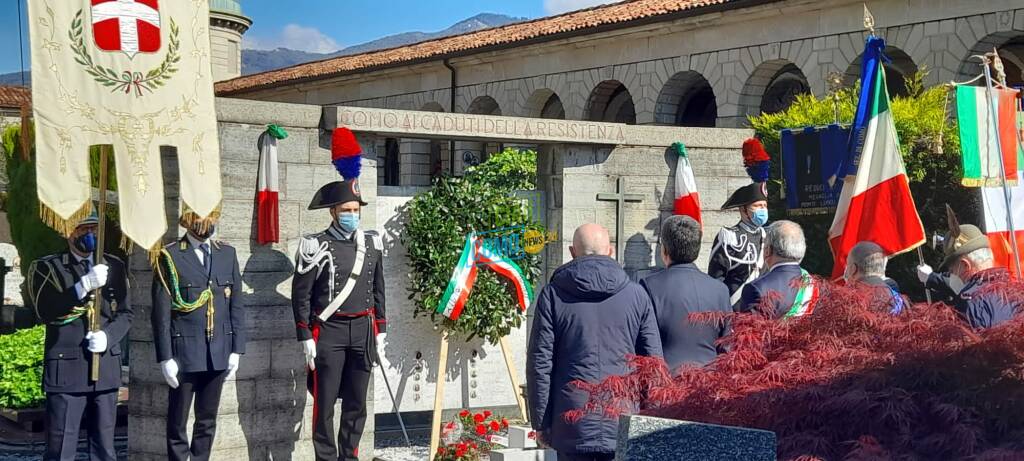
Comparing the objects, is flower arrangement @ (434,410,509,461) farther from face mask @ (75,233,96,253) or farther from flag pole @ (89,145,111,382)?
face mask @ (75,233,96,253)

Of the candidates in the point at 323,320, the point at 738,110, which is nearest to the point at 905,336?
the point at 323,320

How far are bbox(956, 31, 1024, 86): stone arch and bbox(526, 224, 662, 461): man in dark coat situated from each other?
18.1 meters

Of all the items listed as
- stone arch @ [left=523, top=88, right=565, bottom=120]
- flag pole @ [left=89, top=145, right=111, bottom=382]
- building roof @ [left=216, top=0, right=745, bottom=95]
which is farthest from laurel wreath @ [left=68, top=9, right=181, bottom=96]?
stone arch @ [left=523, top=88, right=565, bottom=120]

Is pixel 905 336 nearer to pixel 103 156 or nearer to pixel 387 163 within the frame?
pixel 103 156

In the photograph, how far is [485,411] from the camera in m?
9.83

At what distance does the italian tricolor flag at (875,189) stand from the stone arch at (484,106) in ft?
90.6

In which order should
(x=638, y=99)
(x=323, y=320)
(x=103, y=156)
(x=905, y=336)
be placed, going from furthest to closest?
(x=638, y=99), (x=323, y=320), (x=103, y=156), (x=905, y=336)

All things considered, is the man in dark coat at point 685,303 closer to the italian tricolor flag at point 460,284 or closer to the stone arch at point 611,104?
the italian tricolor flag at point 460,284

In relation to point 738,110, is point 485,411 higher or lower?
lower

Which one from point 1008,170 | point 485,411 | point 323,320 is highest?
point 1008,170

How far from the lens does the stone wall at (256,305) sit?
8586mm

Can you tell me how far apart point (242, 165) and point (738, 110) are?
72.2 feet

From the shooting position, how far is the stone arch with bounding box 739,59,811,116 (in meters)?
28.8

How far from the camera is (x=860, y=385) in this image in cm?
391
